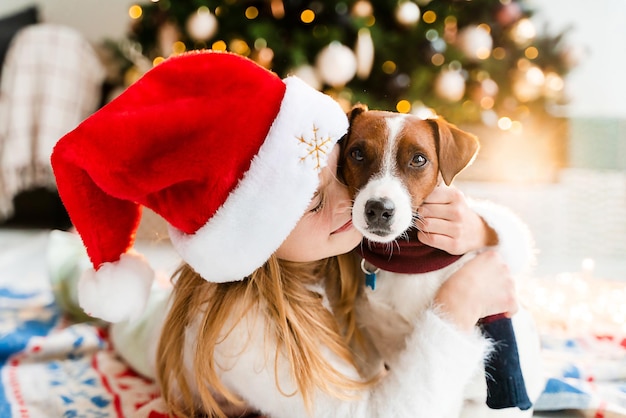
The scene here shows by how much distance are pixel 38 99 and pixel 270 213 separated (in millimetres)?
2275

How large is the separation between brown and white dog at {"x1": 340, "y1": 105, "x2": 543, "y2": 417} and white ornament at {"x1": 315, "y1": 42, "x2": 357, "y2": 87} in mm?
1148

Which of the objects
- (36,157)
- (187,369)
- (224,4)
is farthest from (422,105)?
(36,157)

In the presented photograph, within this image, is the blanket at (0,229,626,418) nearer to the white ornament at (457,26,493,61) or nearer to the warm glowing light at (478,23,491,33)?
the white ornament at (457,26,493,61)

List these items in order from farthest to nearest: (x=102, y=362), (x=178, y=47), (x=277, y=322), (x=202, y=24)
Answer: (x=178, y=47), (x=202, y=24), (x=102, y=362), (x=277, y=322)

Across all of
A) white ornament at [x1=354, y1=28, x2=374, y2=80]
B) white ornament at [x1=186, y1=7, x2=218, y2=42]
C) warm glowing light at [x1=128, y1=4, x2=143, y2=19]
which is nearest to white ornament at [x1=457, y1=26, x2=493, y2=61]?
white ornament at [x1=354, y1=28, x2=374, y2=80]

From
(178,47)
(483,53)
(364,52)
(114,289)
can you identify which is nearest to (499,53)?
(483,53)

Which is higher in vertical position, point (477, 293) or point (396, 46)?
point (396, 46)

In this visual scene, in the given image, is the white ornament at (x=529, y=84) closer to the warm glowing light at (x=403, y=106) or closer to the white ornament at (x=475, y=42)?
the white ornament at (x=475, y=42)

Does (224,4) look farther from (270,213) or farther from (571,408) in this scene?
(571,408)

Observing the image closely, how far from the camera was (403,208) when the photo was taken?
815mm

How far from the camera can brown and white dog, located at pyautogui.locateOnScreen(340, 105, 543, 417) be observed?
2.68 ft

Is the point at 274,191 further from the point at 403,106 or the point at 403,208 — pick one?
the point at 403,106

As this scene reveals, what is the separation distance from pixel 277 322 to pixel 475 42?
1729mm

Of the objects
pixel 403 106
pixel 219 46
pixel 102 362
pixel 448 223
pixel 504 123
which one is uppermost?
pixel 219 46
